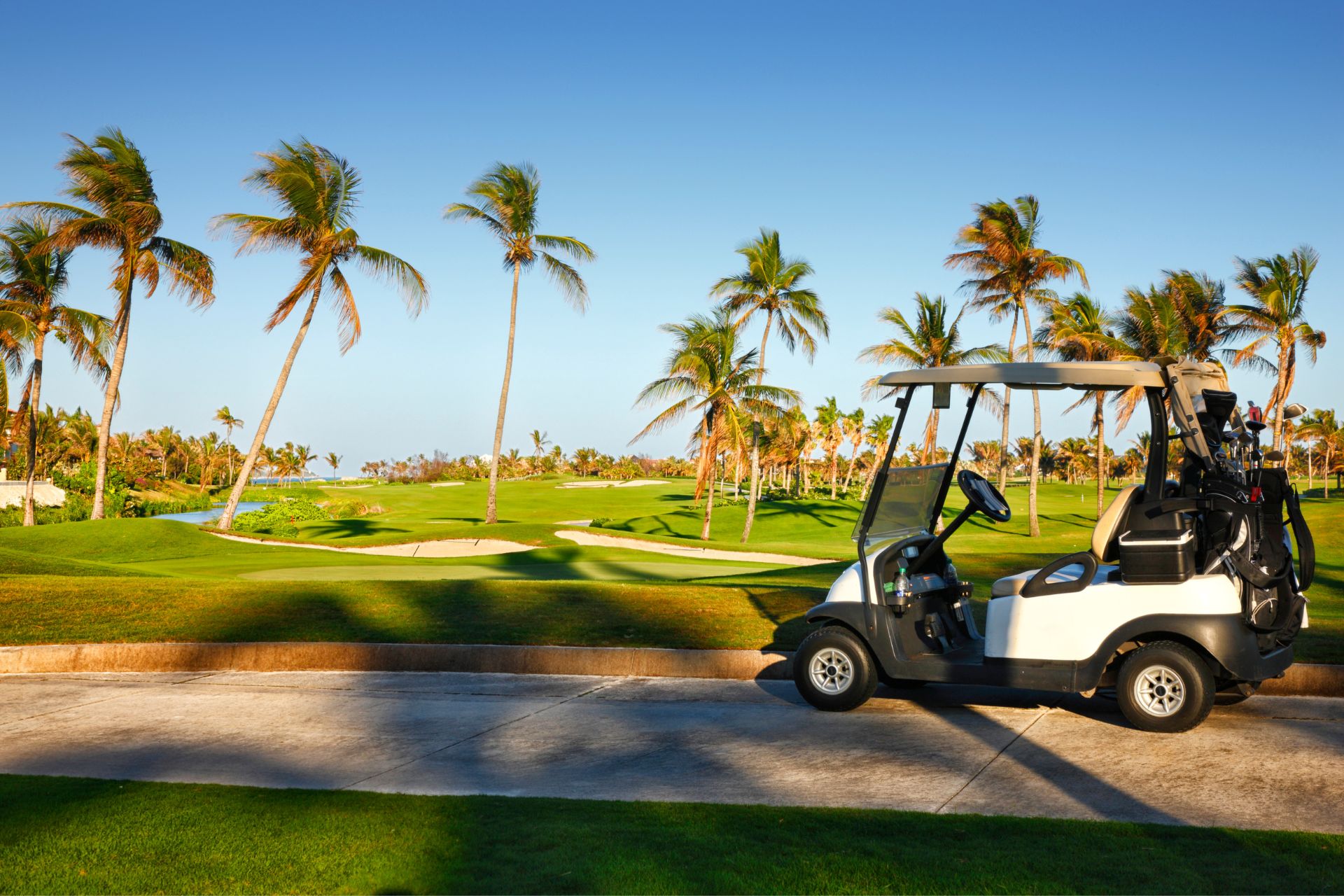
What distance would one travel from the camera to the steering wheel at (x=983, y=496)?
22.9 ft

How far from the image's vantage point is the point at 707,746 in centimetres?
639

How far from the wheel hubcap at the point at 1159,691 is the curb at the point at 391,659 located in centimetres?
320

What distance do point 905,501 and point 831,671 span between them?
132 centimetres

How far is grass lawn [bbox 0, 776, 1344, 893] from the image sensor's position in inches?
149

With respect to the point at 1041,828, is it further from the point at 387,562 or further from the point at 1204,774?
the point at 387,562

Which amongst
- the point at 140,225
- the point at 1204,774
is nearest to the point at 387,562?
the point at 140,225

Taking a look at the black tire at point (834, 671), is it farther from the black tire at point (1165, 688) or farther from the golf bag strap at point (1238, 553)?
the golf bag strap at point (1238, 553)

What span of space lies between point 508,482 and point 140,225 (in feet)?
211

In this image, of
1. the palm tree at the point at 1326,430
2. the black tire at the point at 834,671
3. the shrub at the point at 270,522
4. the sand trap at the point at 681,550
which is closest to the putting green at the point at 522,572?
the sand trap at the point at 681,550

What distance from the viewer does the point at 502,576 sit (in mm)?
19594

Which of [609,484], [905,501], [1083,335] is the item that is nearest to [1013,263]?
[1083,335]

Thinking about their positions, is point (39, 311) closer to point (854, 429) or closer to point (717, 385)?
point (717, 385)

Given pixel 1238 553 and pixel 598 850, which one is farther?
pixel 1238 553

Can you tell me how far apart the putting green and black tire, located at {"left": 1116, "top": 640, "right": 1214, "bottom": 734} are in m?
11.8
